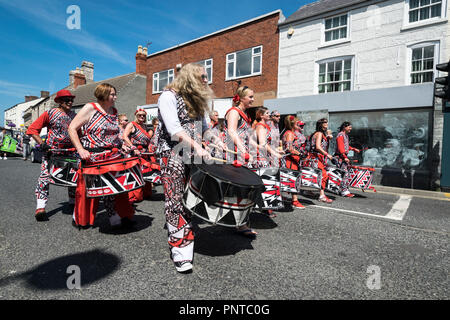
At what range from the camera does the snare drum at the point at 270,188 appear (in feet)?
12.7

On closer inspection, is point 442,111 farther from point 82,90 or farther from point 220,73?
point 82,90

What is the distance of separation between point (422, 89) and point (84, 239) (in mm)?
12518

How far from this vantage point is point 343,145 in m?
6.96

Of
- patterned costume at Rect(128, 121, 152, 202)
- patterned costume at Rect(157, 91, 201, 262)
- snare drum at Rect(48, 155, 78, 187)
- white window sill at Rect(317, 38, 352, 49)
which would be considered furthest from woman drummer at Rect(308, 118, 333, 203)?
white window sill at Rect(317, 38, 352, 49)

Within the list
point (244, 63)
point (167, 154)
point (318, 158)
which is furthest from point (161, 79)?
point (167, 154)

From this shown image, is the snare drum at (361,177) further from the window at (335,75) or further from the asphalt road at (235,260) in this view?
the window at (335,75)

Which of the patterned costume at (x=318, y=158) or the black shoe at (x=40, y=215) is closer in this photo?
the black shoe at (x=40, y=215)

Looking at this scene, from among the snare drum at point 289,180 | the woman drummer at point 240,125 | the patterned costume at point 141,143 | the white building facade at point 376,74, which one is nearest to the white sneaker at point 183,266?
the woman drummer at point 240,125

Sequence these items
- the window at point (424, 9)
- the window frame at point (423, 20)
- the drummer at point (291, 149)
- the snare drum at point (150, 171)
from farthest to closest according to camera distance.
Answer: the window at point (424, 9), the window frame at point (423, 20), the drummer at point (291, 149), the snare drum at point (150, 171)

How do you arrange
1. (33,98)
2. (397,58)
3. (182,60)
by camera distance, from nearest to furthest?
(397,58) → (182,60) → (33,98)

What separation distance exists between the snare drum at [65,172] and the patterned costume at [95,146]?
61 centimetres
